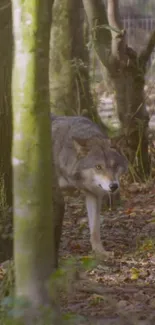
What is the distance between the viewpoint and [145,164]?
11789 mm

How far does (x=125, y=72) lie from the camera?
11633mm

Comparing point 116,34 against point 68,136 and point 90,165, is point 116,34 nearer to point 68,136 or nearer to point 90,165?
point 68,136

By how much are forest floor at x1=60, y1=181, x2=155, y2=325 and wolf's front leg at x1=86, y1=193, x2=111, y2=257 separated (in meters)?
0.11

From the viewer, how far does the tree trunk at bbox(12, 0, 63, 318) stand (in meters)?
4.72

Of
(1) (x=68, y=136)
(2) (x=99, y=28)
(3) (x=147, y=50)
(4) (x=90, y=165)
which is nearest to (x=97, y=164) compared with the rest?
(4) (x=90, y=165)

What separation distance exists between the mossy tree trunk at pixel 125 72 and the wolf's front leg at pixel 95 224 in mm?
2887

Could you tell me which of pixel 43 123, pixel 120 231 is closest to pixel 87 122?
pixel 120 231

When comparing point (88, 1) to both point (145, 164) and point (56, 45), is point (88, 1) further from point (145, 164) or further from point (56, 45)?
point (145, 164)

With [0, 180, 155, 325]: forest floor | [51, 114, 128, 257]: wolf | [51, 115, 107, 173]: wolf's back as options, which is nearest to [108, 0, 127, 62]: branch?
[0, 180, 155, 325]: forest floor

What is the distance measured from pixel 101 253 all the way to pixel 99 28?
4.32m

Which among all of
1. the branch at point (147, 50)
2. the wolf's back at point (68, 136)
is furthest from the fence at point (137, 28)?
the wolf's back at point (68, 136)

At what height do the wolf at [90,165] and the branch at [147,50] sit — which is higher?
the branch at [147,50]

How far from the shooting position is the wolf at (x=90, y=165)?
8375 mm

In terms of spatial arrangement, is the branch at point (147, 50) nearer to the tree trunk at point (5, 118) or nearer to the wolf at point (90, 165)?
the wolf at point (90, 165)
